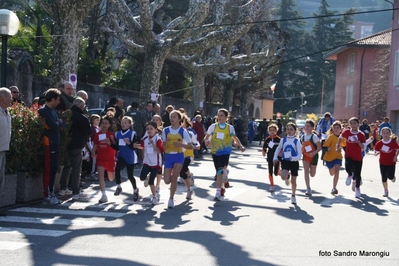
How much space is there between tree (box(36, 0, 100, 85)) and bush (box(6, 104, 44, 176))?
22.2 feet

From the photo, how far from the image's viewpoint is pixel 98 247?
25.1 feet

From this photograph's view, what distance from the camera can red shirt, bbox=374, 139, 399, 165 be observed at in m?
13.8

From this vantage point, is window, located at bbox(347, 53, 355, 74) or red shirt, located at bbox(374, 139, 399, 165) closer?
red shirt, located at bbox(374, 139, 399, 165)

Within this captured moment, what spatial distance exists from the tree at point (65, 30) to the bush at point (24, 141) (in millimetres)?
6779

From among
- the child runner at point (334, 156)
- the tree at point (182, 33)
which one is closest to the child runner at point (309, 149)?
the child runner at point (334, 156)

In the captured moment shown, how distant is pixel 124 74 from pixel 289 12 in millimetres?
61049

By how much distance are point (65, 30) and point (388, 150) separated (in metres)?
9.00

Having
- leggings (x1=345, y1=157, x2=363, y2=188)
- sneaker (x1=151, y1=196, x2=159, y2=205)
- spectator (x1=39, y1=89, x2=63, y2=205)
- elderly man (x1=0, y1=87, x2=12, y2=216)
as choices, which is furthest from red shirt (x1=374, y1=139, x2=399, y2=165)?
elderly man (x1=0, y1=87, x2=12, y2=216)

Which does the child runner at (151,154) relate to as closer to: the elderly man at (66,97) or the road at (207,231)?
the road at (207,231)

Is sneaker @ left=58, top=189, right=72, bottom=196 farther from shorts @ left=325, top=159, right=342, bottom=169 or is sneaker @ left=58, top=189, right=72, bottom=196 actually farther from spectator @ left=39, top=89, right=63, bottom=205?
shorts @ left=325, top=159, right=342, bottom=169

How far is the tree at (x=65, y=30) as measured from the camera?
17250 millimetres

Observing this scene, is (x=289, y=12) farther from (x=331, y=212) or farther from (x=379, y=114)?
(x=331, y=212)

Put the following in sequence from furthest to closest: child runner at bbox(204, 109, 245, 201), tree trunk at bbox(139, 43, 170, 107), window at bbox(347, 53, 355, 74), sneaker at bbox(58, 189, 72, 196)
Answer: window at bbox(347, 53, 355, 74) < tree trunk at bbox(139, 43, 170, 107) < child runner at bbox(204, 109, 245, 201) < sneaker at bbox(58, 189, 72, 196)

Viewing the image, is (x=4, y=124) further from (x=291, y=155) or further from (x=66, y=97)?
(x=291, y=155)
